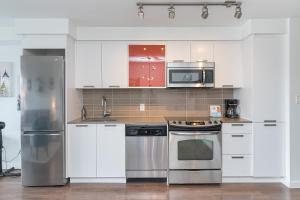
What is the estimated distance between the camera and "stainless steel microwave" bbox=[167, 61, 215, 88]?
444 cm

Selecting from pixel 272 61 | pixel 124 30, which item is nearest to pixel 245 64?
pixel 272 61

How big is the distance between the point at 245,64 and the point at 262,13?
0.87 meters

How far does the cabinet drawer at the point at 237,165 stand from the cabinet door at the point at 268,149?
0.10 meters

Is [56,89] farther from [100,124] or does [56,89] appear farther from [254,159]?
[254,159]

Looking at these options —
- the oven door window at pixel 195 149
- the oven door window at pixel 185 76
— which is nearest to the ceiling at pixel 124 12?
the oven door window at pixel 185 76

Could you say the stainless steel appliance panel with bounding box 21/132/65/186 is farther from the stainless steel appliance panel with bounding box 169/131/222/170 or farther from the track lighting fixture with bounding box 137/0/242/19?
the track lighting fixture with bounding box 137/0/242/19

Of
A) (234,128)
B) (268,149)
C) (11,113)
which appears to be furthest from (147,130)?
(11,113)

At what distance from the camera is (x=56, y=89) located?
3.95 m

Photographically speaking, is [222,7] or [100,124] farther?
[100,124]

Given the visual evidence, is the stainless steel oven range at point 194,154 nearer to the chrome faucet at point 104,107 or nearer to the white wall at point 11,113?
the chrome faucet at point 104,107

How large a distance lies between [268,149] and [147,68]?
222 centimetres

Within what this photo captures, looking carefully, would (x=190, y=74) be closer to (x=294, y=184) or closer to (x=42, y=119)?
(x=294, y=184)

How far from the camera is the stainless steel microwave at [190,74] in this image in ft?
14.6

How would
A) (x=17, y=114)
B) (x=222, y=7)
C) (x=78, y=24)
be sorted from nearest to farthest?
(x=222, y=7), (x=78, y=24), (x=17, y=114)
